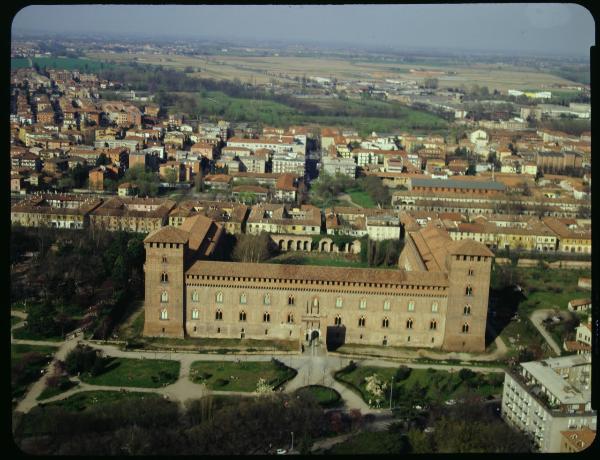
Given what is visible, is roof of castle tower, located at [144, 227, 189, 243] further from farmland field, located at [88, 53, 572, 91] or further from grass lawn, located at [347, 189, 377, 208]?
farmland field, located at [88, 53, 572, 91]

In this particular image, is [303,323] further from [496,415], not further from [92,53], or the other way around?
[92,53]

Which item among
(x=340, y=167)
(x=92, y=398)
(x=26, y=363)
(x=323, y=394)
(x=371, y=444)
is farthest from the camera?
(x=340, y=167)

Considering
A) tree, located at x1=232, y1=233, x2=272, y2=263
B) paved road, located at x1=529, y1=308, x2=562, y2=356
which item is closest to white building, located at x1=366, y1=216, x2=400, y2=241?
tree, located at x1=232, y1=233, x2=272, y2=263

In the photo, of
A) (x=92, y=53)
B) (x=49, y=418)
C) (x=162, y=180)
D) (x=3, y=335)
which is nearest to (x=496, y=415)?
(x=49, y=418)

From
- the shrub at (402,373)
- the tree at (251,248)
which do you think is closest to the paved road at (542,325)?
the shrub at (402,373)

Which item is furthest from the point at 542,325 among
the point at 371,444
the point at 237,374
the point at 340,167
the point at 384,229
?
the point at 340,167

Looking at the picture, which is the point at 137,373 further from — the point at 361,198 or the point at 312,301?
the point at 361,198
